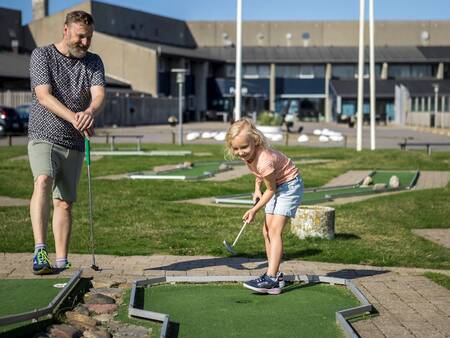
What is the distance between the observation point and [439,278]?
25.7ft

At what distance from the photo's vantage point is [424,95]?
6856 cm

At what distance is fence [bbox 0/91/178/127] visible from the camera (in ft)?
181

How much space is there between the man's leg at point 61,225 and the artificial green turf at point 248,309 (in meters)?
1.10

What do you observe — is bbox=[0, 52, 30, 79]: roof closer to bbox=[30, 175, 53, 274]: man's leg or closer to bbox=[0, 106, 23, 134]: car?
bbox=[0, 106, 23, 134]: car

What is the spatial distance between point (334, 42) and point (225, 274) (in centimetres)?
Result: 9044

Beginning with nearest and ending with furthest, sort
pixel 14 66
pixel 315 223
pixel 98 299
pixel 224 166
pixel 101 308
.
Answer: pixel 101 308 < pixel 98 299 < pixel 315 223 < pixel 224 166 < pixel 14 66

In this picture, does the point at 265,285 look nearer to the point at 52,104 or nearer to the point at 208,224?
the point at 52,104

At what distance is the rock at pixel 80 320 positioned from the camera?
569cm

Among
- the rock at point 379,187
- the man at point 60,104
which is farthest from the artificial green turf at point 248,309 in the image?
the rock at point 379,187

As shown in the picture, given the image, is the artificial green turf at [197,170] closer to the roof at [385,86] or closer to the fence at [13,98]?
the fence at [13,98]

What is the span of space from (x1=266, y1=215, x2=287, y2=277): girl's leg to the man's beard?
6.51 ft

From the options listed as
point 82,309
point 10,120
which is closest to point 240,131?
point 82,309

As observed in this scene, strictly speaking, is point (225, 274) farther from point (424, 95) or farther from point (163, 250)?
point (424, 95)

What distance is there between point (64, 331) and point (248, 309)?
1398mm
